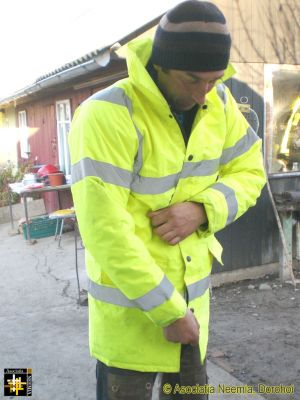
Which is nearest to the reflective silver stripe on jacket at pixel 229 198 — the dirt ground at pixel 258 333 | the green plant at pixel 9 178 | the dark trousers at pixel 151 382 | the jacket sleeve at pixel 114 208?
the jacket sleeve at pixel 114 208

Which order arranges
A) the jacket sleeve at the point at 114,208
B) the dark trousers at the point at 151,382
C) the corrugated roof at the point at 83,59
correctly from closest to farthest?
the jacket sleeve at the point at 114,208 → the dark trousers at the point at 151,382 → the corrugated roof at the point at 83,59

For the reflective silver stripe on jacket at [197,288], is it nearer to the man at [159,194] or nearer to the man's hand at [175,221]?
the man at [159,194]

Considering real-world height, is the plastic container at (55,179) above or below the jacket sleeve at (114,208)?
below

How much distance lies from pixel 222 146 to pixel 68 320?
10.1ft

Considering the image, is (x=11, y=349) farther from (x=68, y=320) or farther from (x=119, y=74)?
(x=119, y=74)

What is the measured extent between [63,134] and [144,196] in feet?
27.1

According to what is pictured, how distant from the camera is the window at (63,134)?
922 centimetres

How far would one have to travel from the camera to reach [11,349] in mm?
3785

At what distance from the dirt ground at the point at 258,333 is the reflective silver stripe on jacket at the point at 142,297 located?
1841 millimetres

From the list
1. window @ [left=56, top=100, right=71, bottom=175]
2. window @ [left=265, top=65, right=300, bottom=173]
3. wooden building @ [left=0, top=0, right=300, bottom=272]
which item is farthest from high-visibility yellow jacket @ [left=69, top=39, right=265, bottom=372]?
window @ [left=56, top=100, right=71, bottom=175]

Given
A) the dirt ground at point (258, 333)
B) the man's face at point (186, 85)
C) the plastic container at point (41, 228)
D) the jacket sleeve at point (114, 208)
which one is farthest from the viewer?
the plastic container at point (41, 228)

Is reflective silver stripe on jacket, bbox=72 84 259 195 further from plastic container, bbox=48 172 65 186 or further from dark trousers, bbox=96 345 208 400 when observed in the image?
plastic container, bbox=48 172 65 186

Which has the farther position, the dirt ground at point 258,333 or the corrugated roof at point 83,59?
the corrugated roof at point 83,59

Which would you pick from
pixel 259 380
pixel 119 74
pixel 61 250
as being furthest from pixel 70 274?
pixel 259 380
